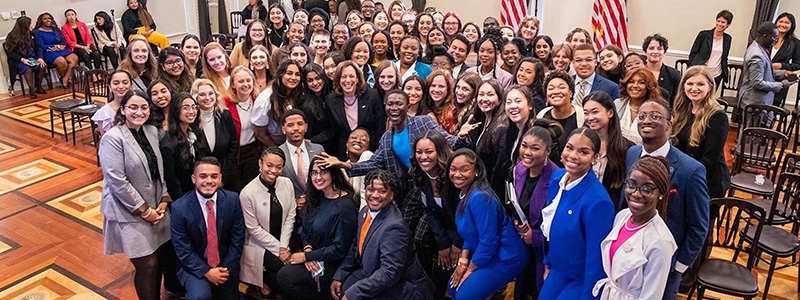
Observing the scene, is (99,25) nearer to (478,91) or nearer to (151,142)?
(151,142)

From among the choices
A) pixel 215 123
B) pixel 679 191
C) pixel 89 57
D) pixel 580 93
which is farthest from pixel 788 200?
pixel 89 57

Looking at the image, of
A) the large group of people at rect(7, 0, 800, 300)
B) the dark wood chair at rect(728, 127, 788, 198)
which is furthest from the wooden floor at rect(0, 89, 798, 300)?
the large group of people at rect(7, 0, 800, 300)

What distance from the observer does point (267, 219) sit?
3.87 m

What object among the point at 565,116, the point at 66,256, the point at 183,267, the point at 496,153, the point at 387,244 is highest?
the point at 565,116

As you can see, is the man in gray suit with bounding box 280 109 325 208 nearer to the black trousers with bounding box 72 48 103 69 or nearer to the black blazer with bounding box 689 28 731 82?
the black blazer with bounding box 689 28 731 82

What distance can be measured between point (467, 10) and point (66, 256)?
7.44 meters

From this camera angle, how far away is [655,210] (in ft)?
8.20

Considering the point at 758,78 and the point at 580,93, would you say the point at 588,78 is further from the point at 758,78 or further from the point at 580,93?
the point at 758,78

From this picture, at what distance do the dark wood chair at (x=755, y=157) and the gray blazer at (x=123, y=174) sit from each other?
4241 mm

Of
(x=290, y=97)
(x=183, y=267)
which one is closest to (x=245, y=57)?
(x=290, y=97)

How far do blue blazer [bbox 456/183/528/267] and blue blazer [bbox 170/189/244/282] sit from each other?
4.36 ft

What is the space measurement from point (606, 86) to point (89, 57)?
26.5ft

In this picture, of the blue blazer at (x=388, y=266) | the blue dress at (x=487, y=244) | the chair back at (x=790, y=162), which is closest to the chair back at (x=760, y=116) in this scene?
the chair back at (x=790, y=162)

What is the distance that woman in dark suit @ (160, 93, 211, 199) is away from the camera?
3.75 metres
